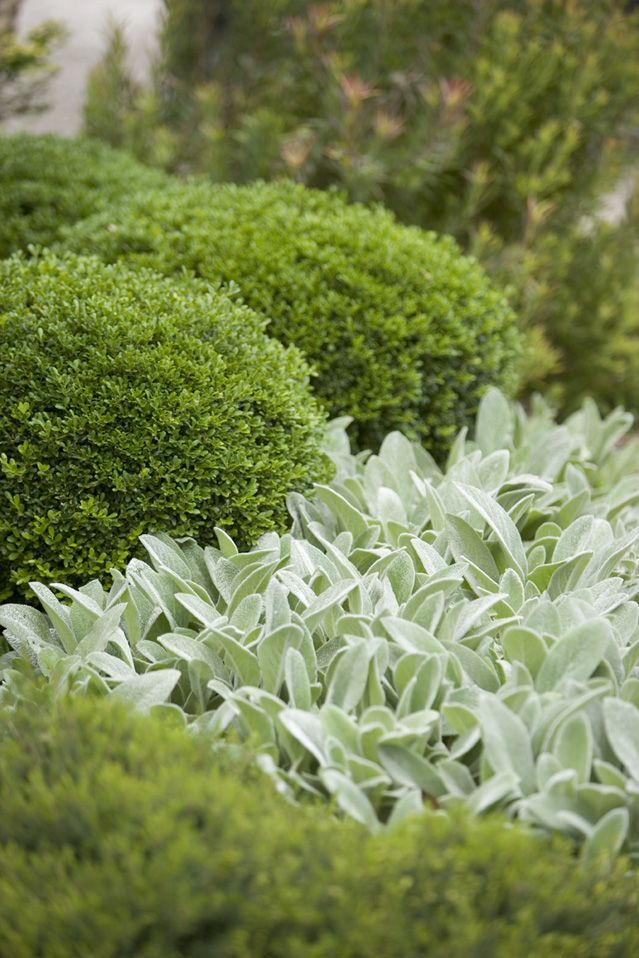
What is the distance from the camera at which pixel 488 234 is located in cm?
541

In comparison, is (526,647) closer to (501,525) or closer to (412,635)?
(412,635)

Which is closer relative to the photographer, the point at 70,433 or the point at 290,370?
the point at 70,433

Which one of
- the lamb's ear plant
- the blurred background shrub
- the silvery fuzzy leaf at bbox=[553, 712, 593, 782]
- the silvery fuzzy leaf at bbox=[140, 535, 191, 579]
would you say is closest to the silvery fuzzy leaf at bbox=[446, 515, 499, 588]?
the lamb's ear plant

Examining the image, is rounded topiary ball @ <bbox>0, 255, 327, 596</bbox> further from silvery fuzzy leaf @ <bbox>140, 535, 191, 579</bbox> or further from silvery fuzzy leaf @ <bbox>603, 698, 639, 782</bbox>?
silvery fuzzy leaf @ <bbox>603, 698, 639, 782</bbox>

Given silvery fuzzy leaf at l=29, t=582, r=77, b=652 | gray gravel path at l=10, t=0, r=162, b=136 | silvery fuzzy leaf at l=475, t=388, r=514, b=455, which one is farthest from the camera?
gray gravel path at l=10, t=0, r=162, b=136

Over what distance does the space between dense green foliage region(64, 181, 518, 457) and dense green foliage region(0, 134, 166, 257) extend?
699 millimetres

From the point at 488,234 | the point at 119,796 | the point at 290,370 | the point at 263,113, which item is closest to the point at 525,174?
the point at 488,234

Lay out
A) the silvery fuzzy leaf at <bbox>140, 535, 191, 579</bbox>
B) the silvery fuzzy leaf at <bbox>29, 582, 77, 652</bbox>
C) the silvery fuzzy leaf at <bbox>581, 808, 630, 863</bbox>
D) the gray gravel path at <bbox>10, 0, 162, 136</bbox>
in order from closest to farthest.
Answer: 1. the silvery fuzzy leaf at <bbox>581, 808, 630, 863</bbox>
2. the silvery fuzzy leaf at <bbox>29, 582, 77, 652</bbox>
3. the silvery fuzzy leaf at <bbox>140, 535, 191, 579</bbox>
4. the gray gravel path at <bbox>10, 0, 162, 136</bbox>

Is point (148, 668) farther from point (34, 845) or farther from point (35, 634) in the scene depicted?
point (34, 845)

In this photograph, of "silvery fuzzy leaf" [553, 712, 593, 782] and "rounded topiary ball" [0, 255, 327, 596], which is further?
"rounded topiary ball" [0, 255, 327, 596]

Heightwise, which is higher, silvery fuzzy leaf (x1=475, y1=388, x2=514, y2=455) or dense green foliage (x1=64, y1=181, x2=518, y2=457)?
dense green foliage (x1=64, y1=181, x2=518, y2=457)

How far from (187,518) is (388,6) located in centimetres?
397

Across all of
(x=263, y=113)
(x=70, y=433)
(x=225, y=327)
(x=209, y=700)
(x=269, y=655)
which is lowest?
(x=209, y=700)

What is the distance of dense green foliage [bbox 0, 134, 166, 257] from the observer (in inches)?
191
